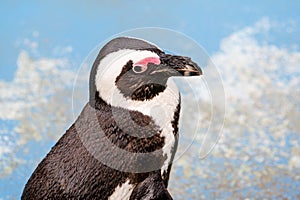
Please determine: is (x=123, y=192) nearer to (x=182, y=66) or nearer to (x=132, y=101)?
(x=132, y=101)

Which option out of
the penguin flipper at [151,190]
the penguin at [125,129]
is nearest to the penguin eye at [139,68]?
the penguin at [125,129]

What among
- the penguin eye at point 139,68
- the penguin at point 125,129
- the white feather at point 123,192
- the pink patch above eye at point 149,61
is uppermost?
the pink patch above eye at point 149,61

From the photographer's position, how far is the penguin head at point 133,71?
144cm

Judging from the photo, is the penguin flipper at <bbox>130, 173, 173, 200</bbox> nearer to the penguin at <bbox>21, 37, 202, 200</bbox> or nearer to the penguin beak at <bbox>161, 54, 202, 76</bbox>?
the penguin at <bbox>21, 37, 202, 200</bbox>

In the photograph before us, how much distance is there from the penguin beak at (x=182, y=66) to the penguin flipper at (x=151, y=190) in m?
0.24

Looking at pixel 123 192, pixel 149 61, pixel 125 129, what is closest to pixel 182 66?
pixel 149 61

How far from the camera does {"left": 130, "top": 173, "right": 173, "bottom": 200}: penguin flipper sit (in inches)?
57.1

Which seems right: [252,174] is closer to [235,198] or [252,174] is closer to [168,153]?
[235,198]

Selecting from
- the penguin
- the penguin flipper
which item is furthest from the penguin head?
the penguin flipper

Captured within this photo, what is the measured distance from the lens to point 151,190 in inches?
57.2

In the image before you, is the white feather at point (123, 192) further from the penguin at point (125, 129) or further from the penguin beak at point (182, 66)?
the penguin beak at point (182, 66)

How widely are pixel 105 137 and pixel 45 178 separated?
0.59 feet

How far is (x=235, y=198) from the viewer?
276 centimetres

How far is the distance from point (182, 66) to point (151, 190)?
0.29m
